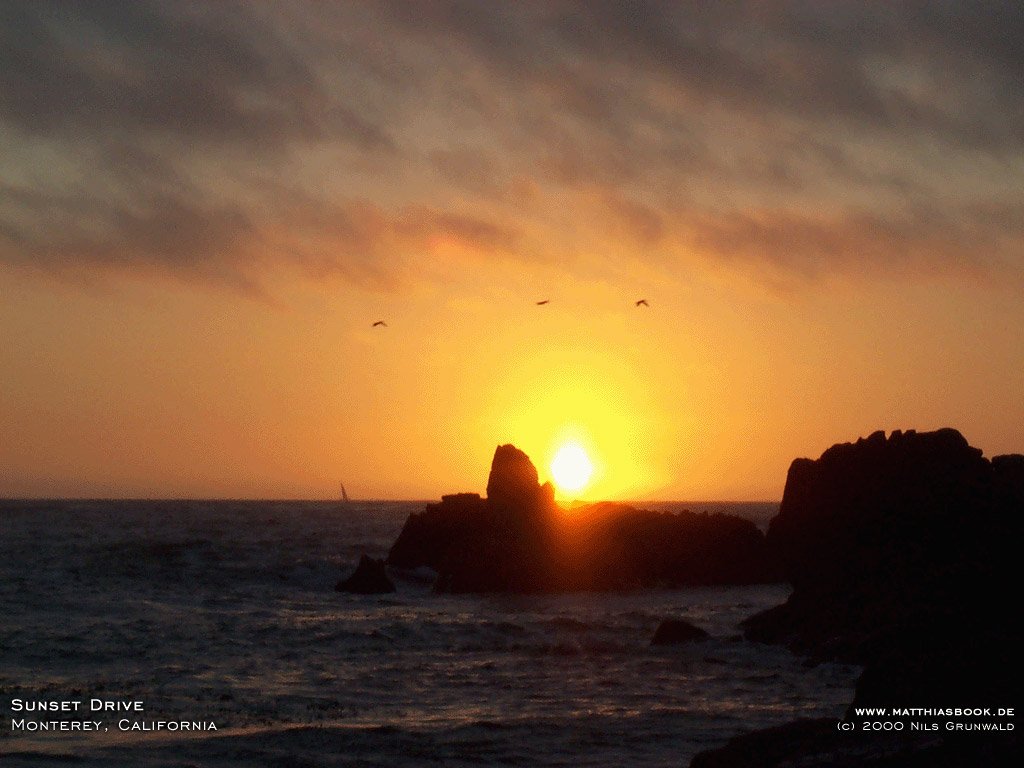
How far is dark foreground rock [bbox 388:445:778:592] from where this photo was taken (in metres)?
63.9

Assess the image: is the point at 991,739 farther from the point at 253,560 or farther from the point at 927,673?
the point at 253,560

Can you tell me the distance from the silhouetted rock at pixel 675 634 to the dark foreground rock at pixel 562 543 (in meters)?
24.9

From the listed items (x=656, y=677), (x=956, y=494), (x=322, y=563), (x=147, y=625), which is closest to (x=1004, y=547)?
(x=956, y=494)

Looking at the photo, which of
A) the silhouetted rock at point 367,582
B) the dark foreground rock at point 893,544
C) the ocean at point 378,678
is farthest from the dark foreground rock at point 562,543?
the dark foreground rock at point 893,544

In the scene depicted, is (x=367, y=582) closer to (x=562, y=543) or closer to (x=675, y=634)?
(x=562, y=543)

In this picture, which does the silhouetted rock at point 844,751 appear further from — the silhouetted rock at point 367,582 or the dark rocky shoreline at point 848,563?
the silhouetted rock at point 367,582

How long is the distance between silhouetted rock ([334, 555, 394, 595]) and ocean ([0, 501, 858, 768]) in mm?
1632

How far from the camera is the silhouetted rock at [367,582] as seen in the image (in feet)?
193

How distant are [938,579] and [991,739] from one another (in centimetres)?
2050

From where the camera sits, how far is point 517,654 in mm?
35719

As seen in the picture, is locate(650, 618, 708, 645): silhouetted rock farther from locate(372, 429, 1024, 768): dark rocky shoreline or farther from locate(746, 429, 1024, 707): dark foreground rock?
locate(746, 429, 1024, 707): dark foreground rock

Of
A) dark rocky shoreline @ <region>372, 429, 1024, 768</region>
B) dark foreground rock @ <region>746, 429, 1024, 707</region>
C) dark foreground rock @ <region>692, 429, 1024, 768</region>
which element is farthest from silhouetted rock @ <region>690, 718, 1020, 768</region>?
dark foreground rock @ <region>746, 429, 1024, 707</region>

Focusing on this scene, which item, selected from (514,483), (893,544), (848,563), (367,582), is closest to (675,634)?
(848,563)

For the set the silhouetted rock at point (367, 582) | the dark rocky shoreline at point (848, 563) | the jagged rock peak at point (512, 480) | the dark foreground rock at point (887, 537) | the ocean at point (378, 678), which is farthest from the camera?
the jagged rock peak at point (512, 480)
